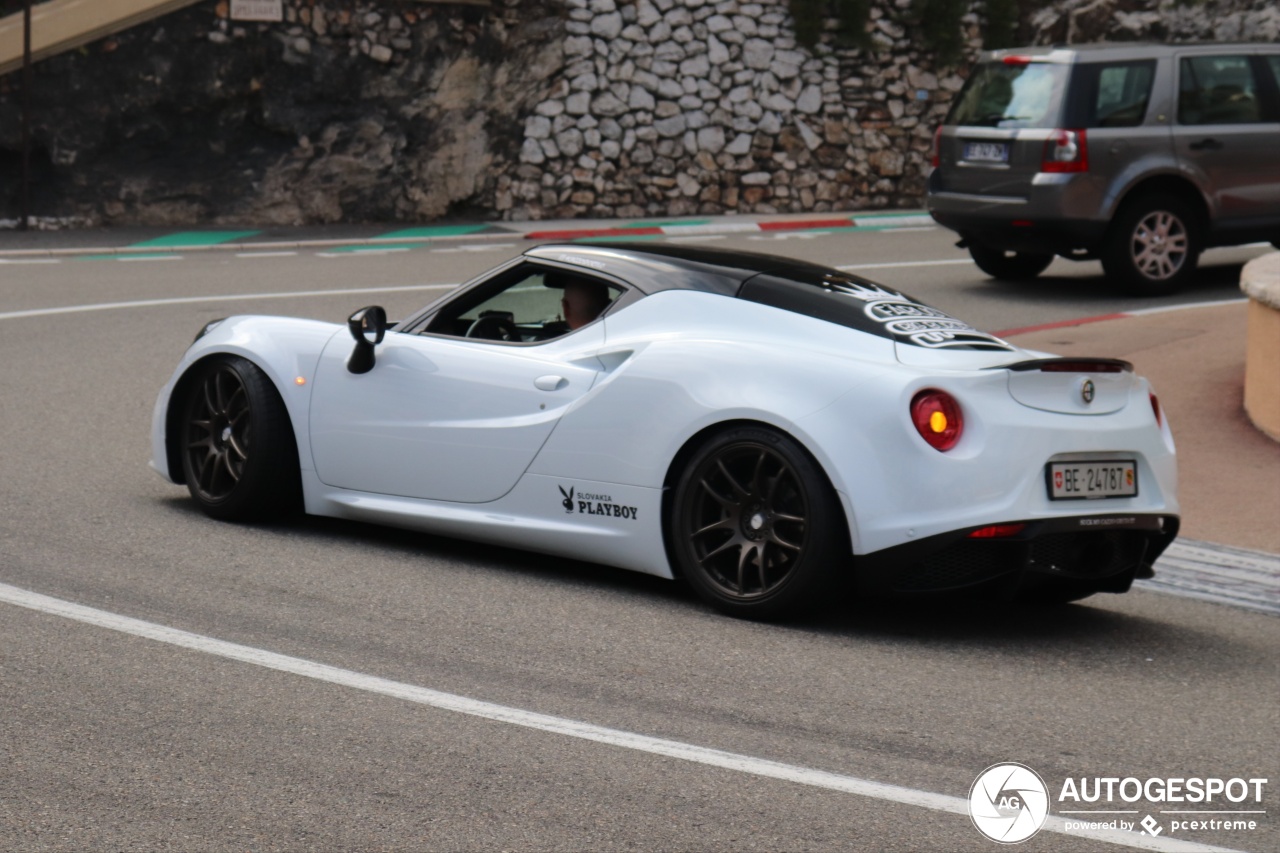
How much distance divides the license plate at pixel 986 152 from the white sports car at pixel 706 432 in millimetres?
8394

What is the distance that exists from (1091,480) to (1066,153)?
9.25 metres

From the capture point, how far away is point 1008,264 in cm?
1638

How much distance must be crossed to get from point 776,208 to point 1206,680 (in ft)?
62.5

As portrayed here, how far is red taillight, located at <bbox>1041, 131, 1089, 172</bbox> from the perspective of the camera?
14.4 metres

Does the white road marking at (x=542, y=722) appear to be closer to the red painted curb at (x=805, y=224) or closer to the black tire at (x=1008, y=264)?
the black tire at (x=1008, y=264)

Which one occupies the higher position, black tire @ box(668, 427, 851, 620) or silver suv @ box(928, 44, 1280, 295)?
silver suv @ box(928, 44, 1280, 295)

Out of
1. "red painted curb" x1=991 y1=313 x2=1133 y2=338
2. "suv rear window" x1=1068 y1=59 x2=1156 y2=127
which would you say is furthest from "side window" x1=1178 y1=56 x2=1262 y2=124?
"red painted curb" x1=991 y1=313 x2=1133 y2=338

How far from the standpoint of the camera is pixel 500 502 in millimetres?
6516

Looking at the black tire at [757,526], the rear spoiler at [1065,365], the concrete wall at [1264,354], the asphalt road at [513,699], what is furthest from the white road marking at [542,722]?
the concrete wall at [1264,354]

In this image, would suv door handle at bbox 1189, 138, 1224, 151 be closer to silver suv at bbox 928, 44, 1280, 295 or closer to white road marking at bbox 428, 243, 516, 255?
silver suv at bbox 928, 44, 1280, 295

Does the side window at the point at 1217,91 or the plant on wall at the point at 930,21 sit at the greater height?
the plant on wall at the point at 930,21

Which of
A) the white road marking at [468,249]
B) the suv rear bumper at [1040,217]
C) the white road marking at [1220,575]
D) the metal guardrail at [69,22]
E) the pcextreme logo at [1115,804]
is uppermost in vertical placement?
the metal guardrail at [69,22]

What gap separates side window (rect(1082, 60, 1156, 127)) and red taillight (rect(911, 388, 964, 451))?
967 centimetres

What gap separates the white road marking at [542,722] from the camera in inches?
166
